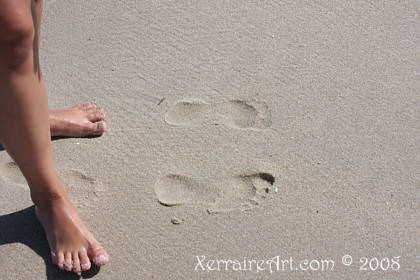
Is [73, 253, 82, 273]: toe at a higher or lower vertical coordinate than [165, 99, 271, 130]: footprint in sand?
lower

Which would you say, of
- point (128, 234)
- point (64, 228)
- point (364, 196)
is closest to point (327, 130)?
point (364, 196)

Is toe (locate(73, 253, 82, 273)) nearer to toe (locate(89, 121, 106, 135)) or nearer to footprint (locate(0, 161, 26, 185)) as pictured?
footprint (locate(0, 161, 26, 185))

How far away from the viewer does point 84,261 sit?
1.44 m

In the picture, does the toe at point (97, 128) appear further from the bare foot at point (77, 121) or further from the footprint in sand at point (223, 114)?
the footprint in sand at point (223, 114)

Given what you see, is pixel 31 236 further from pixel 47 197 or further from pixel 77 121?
pixel 77 121

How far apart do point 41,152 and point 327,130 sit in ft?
3.47

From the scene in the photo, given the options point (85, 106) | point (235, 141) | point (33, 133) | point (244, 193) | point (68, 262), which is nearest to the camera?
point (33, 133)

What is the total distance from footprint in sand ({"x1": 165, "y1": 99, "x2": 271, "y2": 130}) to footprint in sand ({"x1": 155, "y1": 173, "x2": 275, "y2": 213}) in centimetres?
26

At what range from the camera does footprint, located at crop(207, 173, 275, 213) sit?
1.57 metres

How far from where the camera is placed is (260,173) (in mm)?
1656

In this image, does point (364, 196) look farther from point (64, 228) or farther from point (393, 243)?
point (64, 228)

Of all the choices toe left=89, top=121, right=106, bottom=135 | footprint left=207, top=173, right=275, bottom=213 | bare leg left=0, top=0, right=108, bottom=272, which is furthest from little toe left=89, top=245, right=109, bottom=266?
toe left=89, top=121, right=106, bottom=135

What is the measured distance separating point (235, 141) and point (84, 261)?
71 centimetres

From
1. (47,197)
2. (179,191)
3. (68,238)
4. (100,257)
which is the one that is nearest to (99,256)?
(100,257)
